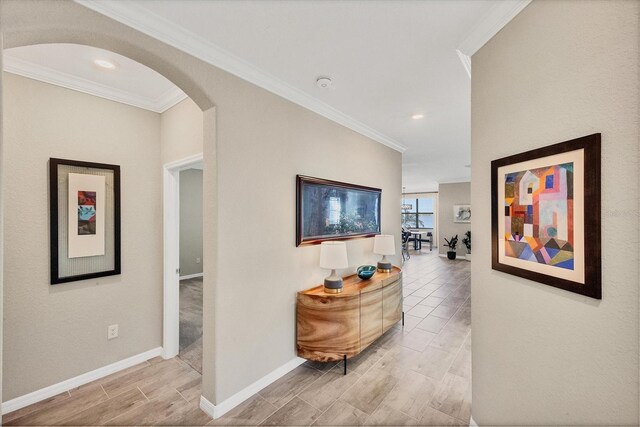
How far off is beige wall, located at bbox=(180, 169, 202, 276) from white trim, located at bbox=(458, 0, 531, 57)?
19.9ft

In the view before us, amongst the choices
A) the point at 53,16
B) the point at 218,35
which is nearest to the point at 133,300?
the point at 53,16

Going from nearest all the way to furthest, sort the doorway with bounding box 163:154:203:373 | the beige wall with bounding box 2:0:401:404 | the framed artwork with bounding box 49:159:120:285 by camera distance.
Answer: the beige wall with bounding box 2:0:401:404 → the framed artwork with bounding box 49:159:120:285 → the doorway with bounding box 163:154:203:373

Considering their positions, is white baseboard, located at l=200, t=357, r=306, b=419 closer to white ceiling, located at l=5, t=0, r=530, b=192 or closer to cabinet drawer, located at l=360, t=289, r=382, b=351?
cabinet drawer, located at l=360, t=289, r=382, b=351

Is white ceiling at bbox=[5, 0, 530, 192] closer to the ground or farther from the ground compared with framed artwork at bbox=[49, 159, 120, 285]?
farther from the ground

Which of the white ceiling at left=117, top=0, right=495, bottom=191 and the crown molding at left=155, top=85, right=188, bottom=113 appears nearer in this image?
the white ceiling at left=117, top=0, right=495, bottom=191

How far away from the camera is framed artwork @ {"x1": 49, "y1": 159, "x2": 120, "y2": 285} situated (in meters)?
2.16

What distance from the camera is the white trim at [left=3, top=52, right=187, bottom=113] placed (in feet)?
6.50

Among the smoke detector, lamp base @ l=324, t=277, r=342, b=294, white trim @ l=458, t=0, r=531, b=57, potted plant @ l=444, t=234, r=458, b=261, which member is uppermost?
the smoke detector

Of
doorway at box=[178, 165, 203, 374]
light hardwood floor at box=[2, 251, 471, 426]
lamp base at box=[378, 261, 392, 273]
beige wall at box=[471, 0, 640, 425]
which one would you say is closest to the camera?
beige wall at box=[471, 0, 640, 425]

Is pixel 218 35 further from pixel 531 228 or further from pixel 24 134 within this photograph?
pixel 531 228

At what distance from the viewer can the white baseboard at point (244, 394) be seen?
191cm

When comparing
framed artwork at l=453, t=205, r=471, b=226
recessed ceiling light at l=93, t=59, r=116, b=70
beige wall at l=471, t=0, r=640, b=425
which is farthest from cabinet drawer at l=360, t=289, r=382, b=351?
framed artwork at l=453, t=205, r=471, b=226

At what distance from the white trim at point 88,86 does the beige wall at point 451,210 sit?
28.9 ft

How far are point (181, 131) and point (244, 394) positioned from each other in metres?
2.48
